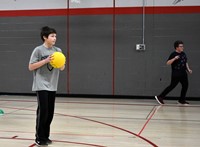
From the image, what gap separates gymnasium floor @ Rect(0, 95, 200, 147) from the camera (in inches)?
185

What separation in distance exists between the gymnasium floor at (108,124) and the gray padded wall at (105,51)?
1.12 m

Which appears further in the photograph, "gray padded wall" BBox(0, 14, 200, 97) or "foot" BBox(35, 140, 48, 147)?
"gray padded wall" BBox(0, 14, 200, 97)

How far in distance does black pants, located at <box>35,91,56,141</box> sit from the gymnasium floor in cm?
23

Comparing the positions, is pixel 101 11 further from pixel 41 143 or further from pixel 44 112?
pixel 41 143

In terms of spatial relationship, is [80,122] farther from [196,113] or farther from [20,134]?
[196,113]

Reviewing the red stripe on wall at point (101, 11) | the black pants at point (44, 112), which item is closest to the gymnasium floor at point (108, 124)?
the black pants at point (44, 112)

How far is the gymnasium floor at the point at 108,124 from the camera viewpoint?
4699mm

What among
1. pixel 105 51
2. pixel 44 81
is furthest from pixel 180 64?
pixel 44 81

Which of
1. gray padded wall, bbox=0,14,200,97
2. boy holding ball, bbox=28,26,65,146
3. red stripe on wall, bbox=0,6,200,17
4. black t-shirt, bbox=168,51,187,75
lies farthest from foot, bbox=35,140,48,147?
red stripe on wall, bbox=0,6,200,17

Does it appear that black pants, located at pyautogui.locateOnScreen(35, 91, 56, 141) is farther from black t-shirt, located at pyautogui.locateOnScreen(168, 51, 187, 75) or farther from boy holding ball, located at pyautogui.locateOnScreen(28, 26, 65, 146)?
black t-shirt, located at pyautogui.locateOnScreen(168, 51, 187, 75)

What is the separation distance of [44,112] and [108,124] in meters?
1.94

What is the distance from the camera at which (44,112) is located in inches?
171

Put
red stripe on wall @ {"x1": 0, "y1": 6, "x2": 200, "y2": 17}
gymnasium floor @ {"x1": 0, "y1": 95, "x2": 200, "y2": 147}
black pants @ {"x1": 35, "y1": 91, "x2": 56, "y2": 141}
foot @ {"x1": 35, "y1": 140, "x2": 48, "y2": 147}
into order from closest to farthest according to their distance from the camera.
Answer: black pants @ {"x1": 35, "y1": 91, "x2": 56, "y2": 141} → foot @ {"x1": 35, "y1": 140, "x2": 48, "y2": 147} → gymnasium floor @ {"x1": 0, "y1": 95, "x2": 200, "y2": 147} → red stripe on wall @ {"x1": 0, "y1": 6, "x2": 200, "y2": 17}

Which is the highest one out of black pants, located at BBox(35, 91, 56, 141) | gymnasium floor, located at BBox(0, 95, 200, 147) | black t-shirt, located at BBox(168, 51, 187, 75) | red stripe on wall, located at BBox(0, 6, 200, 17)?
red stripe on wall, located at BBox(0, 6, 200, 17)
